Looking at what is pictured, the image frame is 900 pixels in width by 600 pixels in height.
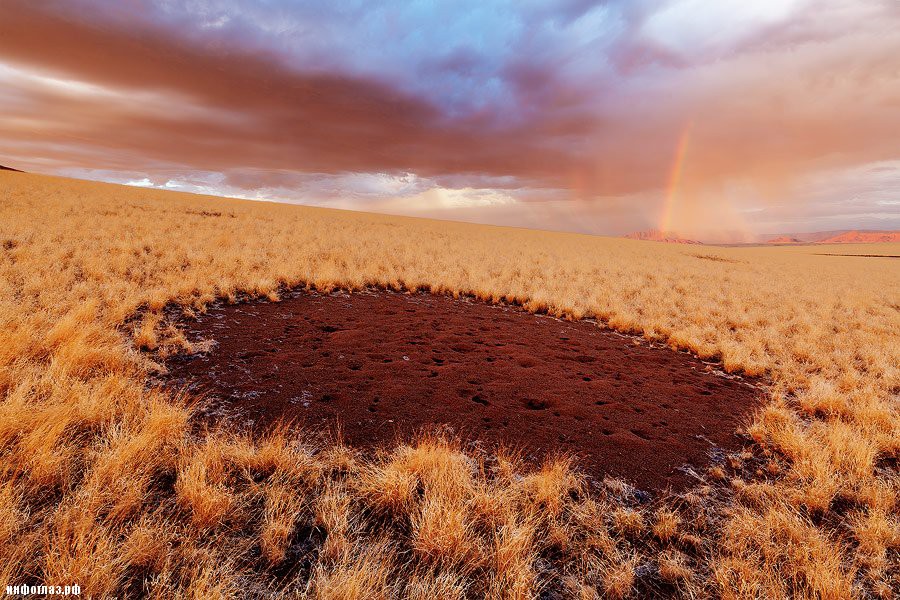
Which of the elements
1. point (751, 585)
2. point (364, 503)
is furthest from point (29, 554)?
point (751, 585)

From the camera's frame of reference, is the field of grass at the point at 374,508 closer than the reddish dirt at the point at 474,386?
Yes

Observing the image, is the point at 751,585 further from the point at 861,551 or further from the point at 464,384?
the point at 464,384

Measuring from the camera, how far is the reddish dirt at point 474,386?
4883 mm

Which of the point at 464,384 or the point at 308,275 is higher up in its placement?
the point at 308,275

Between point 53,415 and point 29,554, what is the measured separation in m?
1.80

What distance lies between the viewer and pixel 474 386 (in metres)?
6.39

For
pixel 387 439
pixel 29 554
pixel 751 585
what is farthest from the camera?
pixel 387 439

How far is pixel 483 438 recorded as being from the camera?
15.9 ft

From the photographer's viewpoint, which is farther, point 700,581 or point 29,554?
point 700,581

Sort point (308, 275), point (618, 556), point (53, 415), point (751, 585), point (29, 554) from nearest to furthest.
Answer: point (29, 554)
point (751, 585)
point (618, 556)
point (53, 415)
point (308, 275)

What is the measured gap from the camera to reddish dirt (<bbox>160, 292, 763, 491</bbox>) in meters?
4.88

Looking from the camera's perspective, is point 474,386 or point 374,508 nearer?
point 374,508

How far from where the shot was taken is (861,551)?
130 inches

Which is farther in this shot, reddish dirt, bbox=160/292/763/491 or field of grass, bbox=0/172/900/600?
reddish dirt, bbox=160/292/763/491
